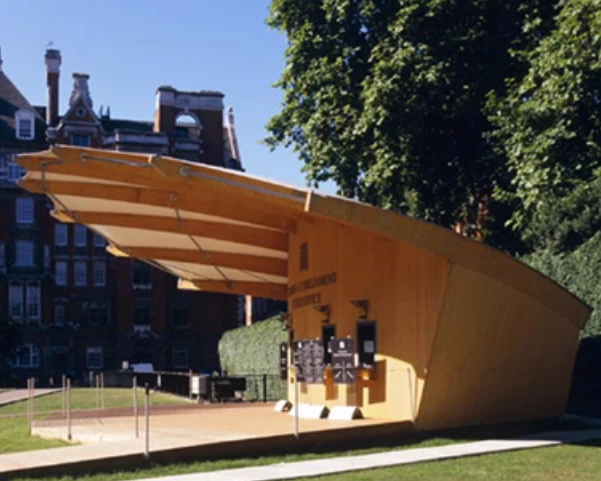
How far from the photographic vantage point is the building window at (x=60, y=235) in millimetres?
67625

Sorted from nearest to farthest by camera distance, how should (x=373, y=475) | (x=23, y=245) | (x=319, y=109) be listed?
(x=373, y=475) → (x=319, y=109) → (x=23, y=245)

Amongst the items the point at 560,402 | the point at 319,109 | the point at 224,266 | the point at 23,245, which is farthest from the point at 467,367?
the point at 23,245

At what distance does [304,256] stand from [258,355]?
47.8 feet

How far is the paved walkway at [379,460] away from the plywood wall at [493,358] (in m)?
1.41

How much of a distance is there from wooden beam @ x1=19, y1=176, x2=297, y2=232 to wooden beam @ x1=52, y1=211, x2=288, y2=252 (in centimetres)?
174

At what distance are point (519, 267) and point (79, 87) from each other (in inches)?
2182

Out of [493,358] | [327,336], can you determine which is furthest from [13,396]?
[493,358]

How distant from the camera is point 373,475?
11805 millimetres

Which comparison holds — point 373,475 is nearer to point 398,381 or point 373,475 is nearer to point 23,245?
point 398,381

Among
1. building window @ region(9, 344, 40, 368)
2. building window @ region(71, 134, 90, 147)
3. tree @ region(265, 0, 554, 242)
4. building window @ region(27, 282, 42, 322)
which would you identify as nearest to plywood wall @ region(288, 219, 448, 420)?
tree @ region(265, 0, 554, 242)

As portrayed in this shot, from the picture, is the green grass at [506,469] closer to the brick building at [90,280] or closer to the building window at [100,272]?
the brick building at [90,280]

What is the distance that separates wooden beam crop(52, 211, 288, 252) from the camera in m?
20.7

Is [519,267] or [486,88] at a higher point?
[486,88]

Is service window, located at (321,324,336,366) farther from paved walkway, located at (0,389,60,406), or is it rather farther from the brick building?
the brick building
